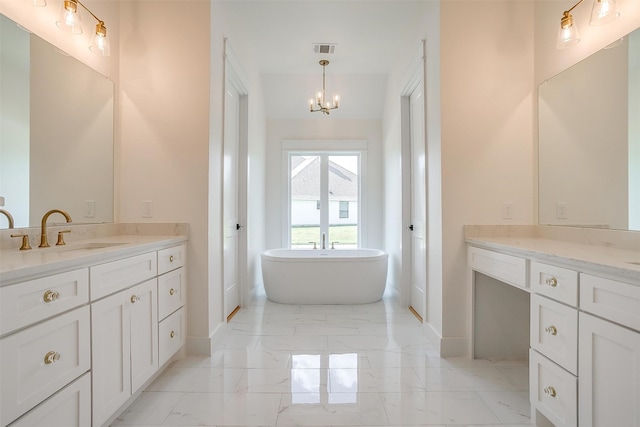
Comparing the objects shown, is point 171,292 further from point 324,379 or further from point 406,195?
point 406,195

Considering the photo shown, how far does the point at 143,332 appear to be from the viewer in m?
1.87

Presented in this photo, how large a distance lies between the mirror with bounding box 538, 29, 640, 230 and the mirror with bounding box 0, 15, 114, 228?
3.06m

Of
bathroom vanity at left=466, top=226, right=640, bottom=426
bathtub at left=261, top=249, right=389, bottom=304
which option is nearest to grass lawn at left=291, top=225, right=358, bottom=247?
bathtub at left=261, top=249, right=389, bottom=304

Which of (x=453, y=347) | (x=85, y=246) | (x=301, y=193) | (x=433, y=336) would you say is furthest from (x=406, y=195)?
(x=85, y=246)

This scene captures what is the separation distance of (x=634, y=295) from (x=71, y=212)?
2739 millimetres

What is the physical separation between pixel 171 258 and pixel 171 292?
220 mm

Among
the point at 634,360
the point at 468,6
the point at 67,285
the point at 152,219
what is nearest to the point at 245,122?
the point at 152,219

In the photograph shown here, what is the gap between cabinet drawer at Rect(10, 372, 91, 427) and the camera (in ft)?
3.77

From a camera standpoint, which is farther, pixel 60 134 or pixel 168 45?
pixel 168 45

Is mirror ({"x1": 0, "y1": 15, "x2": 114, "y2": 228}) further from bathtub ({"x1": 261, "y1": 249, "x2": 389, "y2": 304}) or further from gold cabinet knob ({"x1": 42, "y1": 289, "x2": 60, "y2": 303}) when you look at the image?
bathtub ({"x1": 261, "y1": 249, "x2": 389, "y2": 304})

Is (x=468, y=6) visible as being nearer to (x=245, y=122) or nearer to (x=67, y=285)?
(x=245, y=122)

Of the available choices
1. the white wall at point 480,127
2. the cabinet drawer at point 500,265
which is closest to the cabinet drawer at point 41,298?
the cabinet drawer at point 500,265

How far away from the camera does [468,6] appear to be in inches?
99.6

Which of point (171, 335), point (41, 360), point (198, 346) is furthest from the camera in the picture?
point (198, 346)
